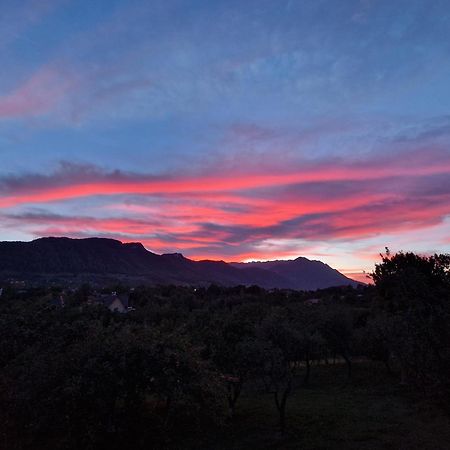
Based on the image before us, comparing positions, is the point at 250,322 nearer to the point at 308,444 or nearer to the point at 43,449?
the point at 308,444

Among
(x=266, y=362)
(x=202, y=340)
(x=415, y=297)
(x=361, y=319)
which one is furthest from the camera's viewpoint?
(x=361, y=319)

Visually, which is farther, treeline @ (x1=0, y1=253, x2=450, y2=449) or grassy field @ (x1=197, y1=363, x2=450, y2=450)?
grassy field @ (x1=197, y1=363, x2=450, y2=450)

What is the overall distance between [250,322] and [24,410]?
14441 millimetres

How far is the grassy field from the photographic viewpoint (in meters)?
20.5

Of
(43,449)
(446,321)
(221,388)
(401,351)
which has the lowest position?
(43,449)

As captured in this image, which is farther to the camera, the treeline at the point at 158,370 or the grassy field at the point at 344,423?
the grassy field at the point at 344,423

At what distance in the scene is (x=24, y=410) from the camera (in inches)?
762

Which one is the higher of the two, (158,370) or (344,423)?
(158,370)

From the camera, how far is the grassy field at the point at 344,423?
67.3ft

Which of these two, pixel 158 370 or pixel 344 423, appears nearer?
pixel 158 370

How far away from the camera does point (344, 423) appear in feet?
79.2

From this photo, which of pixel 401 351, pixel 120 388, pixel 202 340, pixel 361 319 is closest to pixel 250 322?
pixel 202 340

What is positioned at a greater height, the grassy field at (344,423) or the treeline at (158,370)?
the treeline at (158,370)

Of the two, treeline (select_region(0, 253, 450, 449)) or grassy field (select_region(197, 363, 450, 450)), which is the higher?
treeline (select_region(0, 253, 450, 449))
